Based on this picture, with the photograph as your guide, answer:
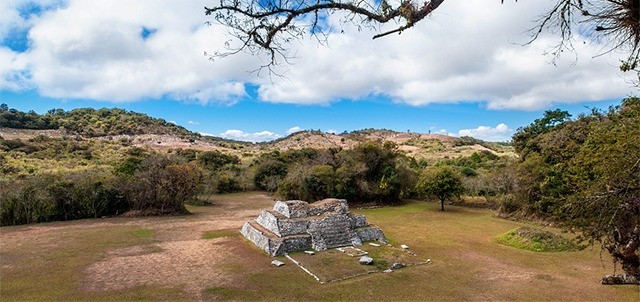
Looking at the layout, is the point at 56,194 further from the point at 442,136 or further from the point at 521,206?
the point at 442,136

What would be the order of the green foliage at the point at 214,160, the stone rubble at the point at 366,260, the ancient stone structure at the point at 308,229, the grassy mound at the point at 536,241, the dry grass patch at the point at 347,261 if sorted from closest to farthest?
the dry grass patch at the point at 347,261 < the stone rubble at the point at 366,260 < the ancient stone structure at the point at 308,229 < the grassy mound at the point at 536,241 < the green foliage at the point at 214,160

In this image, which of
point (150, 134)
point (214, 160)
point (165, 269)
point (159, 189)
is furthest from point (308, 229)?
point (150, 134)

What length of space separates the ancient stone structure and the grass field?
2.41ft

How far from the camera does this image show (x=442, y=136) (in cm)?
9438

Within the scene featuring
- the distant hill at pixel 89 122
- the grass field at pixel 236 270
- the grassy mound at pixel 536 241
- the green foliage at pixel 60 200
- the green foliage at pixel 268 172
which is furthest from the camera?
the distant hill at pixel 89 122

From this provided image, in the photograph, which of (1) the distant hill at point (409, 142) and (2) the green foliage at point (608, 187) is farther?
(1) the distant hill at point (409, 142)

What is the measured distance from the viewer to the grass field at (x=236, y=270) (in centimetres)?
1132

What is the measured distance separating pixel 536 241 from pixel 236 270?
13.3 m

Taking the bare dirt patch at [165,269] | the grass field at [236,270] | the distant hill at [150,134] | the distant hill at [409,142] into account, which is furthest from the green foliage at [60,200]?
the distant hill at [409,142]

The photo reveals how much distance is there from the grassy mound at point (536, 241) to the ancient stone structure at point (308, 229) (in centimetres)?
611

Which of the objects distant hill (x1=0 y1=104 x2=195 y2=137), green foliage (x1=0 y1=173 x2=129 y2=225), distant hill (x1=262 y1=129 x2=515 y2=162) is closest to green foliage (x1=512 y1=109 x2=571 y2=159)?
green foliage (x1=0 y1=173 x2=129 y2=225)

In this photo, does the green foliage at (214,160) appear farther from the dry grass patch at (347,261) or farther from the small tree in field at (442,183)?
the dry grass patch at (347,261)

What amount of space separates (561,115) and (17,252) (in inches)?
1370

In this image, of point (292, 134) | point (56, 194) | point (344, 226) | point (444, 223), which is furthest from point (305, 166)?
point (292, 134)
